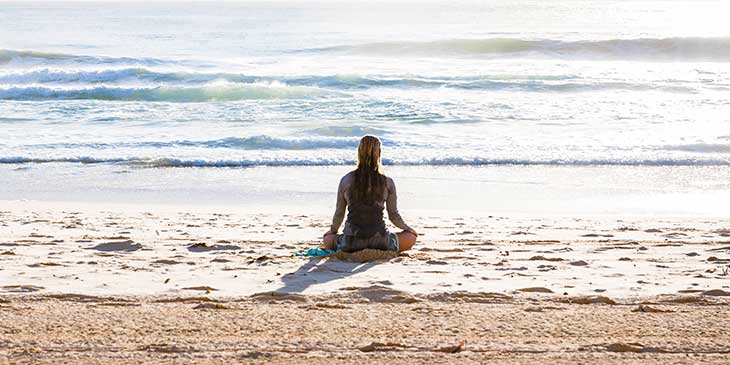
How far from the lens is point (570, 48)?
1446 inches

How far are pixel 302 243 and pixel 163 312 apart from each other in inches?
105

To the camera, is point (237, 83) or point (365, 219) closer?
point (365, 219)

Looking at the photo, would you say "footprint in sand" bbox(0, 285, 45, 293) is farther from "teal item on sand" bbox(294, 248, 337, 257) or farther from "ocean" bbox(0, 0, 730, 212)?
"ocean" bbox(0, 0, 730, 212)

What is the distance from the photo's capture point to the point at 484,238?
24.9ft

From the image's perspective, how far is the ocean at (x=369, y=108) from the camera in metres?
12.4

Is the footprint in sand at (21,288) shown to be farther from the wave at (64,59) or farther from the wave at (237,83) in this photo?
the wave at (64,59)

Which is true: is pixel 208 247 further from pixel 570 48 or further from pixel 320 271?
pixel 570 48

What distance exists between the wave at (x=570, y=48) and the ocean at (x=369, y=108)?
0.37ft

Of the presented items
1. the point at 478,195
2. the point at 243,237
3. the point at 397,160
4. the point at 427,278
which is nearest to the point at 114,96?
the point at 397,160

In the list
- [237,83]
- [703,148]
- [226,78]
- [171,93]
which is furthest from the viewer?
[226,78]

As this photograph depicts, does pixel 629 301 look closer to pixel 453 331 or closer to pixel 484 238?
pixel 453 331

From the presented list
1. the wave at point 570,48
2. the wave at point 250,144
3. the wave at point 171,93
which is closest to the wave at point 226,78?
the wave at point 171,93

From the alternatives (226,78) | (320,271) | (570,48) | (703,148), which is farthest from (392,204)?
(570,48)

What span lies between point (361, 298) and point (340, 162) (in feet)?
26.8
